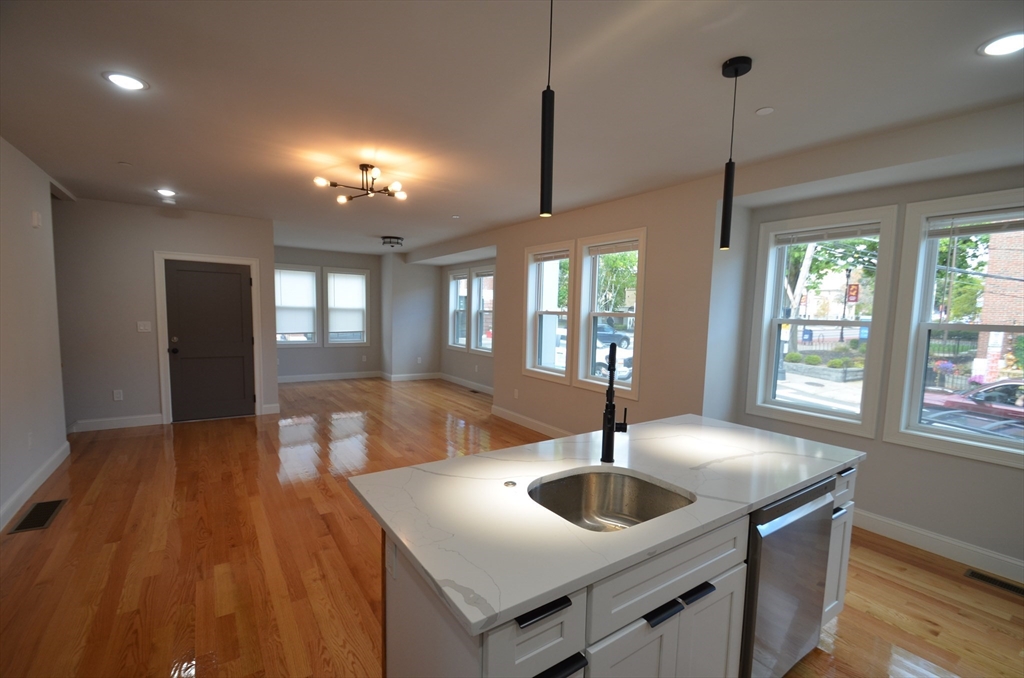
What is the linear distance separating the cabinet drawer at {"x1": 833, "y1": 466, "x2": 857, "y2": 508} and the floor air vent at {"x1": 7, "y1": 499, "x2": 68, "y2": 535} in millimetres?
4474

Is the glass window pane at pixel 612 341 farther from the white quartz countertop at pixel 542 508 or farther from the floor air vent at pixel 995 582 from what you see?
the floor air vent at pixel 995 582

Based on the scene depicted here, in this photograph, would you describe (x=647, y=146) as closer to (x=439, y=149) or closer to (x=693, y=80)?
(x=693, y=80)

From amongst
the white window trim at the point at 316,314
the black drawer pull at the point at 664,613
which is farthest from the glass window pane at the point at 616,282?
the white window trim at the point at 316,314

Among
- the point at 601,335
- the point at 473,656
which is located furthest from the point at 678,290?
the point at 473,656

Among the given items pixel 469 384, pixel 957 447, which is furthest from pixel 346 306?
pixel 957 447

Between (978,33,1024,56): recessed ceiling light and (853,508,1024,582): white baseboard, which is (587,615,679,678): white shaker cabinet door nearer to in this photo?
(978,33,1024,56): recessed ceiling light

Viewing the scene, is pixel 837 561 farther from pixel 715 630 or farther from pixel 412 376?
pixel 412 376

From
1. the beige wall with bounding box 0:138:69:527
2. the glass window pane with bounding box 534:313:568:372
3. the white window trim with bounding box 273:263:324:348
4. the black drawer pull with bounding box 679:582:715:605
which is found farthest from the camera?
the white window trim with bounding box 273:263:324:348

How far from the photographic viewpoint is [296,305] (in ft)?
26.3

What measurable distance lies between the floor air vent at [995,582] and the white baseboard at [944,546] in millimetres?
68

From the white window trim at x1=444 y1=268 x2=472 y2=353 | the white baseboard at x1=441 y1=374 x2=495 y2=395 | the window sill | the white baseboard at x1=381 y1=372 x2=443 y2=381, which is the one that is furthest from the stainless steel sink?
the white baseboard at x1=381 y1=372 x2=443 y2=381

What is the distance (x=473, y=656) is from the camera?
93cm

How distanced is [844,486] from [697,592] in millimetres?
1022

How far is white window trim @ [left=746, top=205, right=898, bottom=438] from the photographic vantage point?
114 inches
